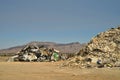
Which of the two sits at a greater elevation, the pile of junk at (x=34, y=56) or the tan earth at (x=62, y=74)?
the pile of junk at (x=34, y=56)

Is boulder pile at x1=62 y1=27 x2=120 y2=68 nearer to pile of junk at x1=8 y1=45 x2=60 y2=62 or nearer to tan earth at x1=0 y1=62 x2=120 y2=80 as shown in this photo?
tan earth at x1=0 y1=62 x2=120 y2=80

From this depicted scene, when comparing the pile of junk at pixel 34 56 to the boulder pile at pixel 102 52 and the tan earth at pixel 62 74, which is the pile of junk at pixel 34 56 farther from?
the tan earth at pixel 62 74

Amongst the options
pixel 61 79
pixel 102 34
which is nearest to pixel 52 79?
pixel 61 79

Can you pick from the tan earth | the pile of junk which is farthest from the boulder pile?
the pile of junk

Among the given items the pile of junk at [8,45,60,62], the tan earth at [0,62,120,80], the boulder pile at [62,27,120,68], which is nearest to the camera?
the tan earth at [0,62,120,80]

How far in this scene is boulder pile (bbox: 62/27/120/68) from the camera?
966 inches

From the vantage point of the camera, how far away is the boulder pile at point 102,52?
24.5 meters

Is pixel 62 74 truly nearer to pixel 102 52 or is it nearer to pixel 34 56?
pixel 102 52

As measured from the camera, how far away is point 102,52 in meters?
26.8

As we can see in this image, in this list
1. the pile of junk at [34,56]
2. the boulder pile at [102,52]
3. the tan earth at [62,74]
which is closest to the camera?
the tan earth at [62,74]

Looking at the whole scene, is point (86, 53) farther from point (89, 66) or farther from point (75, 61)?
point (89, 66)

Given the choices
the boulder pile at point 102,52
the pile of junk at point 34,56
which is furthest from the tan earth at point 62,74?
the pile of junk at point 34,56

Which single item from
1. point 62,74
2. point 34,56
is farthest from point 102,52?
point 34,56

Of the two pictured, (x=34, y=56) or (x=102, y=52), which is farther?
(x=34, y=56)
